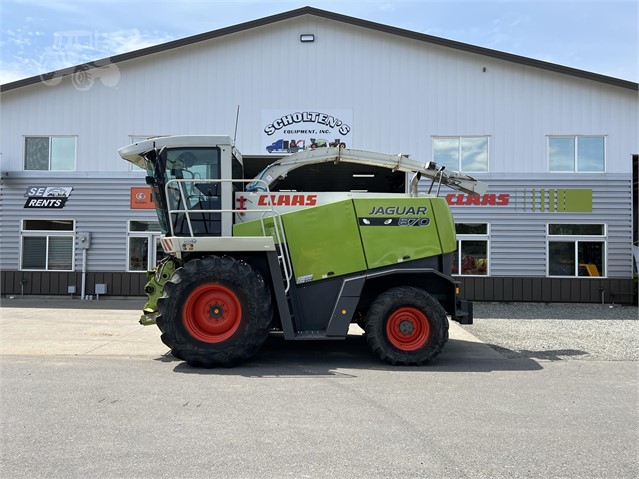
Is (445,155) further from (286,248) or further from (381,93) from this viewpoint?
(286,248)

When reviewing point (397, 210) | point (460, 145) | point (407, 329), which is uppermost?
point (460, 145)

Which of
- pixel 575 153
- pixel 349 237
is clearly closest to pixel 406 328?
pixel 349 237

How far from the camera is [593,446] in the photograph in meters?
4.15

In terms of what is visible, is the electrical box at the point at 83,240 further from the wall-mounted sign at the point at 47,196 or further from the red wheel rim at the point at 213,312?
the red wheel rim at the point at 213,312

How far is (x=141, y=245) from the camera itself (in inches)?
611

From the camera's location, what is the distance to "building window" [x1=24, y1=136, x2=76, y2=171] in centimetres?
1564

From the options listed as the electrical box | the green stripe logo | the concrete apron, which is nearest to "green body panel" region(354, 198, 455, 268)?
the concrete apron

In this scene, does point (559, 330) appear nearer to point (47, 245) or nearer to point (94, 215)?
point (94, 215)

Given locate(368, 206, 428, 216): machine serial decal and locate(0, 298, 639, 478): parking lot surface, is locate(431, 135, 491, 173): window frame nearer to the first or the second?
locate(0, 298, 639, 478): parking lot surface

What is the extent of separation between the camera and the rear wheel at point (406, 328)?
7070 millimetres

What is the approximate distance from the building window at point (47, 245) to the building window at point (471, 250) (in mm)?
12075

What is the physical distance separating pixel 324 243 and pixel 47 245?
474 inches

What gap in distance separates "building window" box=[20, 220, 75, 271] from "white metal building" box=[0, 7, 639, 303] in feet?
0.14

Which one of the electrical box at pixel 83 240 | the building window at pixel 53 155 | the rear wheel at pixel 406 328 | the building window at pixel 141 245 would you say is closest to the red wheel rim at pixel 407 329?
the rear wheel at pixel 406 328
